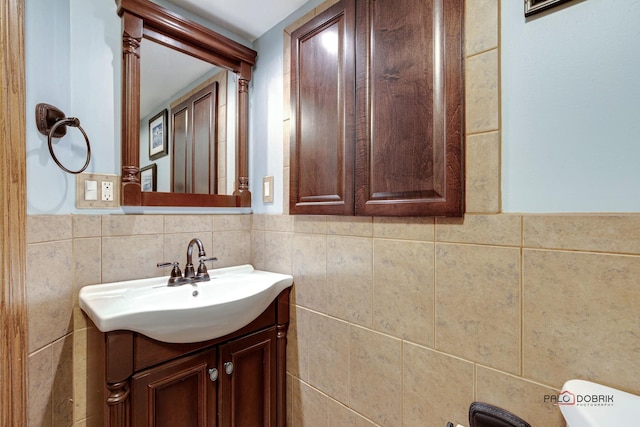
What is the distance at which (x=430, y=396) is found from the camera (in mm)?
950

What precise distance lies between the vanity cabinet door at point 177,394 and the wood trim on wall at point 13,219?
0.30m

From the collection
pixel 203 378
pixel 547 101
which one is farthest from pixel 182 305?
pixel 547 101

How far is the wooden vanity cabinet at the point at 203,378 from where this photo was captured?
0.92 meters

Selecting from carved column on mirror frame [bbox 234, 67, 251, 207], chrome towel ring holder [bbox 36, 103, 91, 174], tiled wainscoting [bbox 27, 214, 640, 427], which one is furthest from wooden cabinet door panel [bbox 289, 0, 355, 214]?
chrome towel ring holder [bbox 36, 103, 91, 174]

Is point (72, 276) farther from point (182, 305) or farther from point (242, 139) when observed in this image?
point (242, 139)

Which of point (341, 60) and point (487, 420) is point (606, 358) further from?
point (341, 60)

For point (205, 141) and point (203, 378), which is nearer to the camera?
point (203, 378)

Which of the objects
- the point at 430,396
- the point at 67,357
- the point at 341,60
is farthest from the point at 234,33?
the point at 430,396

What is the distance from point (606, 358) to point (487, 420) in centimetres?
34

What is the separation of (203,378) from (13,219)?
81cm

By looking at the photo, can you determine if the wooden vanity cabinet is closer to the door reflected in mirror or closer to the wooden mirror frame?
the wooden mirror frame

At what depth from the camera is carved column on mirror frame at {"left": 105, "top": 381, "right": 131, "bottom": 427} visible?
90cm

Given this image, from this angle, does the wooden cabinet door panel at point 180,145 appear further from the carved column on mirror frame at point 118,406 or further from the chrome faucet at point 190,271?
the carved column on mirror frame at point 118,406

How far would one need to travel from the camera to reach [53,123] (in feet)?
3.39
